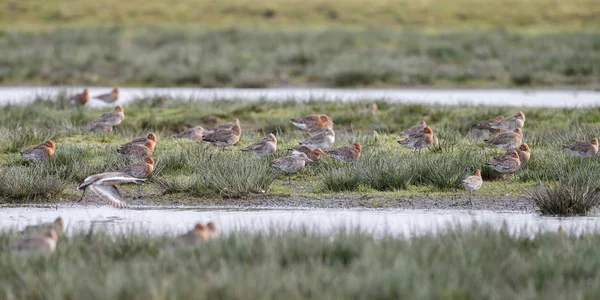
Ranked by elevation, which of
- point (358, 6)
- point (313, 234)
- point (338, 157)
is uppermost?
point (313, 234)

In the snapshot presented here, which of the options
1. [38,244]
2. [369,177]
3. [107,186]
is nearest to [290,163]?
[369,177]

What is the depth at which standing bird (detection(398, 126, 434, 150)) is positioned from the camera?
52.8 feet

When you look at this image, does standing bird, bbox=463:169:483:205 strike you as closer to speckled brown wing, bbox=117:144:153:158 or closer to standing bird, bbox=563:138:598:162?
standing bird, bbox=563:138:598:162

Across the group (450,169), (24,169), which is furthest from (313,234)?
(24,169)

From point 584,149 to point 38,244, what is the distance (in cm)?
912

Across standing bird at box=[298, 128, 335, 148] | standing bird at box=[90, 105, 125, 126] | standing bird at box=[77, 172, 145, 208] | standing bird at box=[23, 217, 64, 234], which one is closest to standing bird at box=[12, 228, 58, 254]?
standing bird at box=[23, 217, 64, 234]

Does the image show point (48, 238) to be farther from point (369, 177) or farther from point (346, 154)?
point (346, 154)

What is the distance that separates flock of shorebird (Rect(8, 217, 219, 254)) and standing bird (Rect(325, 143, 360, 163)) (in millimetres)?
5662

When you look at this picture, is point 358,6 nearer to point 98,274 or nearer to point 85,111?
point 85,111

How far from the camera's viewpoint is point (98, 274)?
26.3 feet

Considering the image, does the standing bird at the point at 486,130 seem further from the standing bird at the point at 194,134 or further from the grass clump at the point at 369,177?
the standing bird at the point at 194,134

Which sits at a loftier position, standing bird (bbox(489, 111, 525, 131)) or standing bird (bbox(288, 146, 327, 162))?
standing bird (bbox(288, 146, 327, 162))

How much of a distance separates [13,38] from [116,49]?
6.31 meters

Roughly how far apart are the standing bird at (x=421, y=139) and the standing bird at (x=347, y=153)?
1247mm
